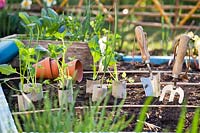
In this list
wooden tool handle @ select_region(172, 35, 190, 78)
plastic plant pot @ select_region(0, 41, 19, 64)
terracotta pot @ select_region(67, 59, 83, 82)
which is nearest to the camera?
wooden tool handle @ select_region(172, 35, 190, 78)

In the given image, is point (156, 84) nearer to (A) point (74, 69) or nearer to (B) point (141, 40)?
(B) point (141, 40)

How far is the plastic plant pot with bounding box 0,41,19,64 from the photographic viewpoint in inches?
108

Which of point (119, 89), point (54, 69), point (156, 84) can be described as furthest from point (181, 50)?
point (54, 69)

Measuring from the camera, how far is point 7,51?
276 centimetres

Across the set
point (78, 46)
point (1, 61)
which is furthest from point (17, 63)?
point (78, 46)

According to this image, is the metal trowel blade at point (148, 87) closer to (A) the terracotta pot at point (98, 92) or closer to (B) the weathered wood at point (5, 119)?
(A) the terracotta pot at point (98, 92)

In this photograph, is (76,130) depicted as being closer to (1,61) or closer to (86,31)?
(1,61)

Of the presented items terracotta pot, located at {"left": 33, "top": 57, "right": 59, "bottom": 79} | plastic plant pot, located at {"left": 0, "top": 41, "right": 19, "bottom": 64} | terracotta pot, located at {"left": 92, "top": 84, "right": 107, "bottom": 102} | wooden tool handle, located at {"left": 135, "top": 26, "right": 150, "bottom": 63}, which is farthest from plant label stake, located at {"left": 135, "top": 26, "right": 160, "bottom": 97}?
plastic plant pot, located at {"left": 0, "top": 41, "right": 19, "bottom": 64}

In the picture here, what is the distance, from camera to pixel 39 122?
57.6 inches

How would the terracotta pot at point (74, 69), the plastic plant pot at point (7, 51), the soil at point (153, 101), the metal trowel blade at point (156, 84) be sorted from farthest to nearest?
the plastic plant pot at point (7, 51) < the terracotta pot at point (74, 69) < the metal trowel blade at point (156, 84) < the soil at point (153, 101)

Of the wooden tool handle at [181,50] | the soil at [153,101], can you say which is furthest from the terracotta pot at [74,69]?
the wooden tool handle at [181,50]

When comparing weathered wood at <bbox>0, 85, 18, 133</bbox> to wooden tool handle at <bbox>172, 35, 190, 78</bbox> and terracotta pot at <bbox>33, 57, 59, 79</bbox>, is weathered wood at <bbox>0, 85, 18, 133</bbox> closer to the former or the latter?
terracotta pot at <bbox>33, 57, 59, 79</bbox>

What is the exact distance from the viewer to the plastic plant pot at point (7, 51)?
2.75 m

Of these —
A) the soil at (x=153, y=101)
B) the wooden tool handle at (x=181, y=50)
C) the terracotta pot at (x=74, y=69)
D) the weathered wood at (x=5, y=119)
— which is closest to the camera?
the weathered wood at (x=5, y=119)
